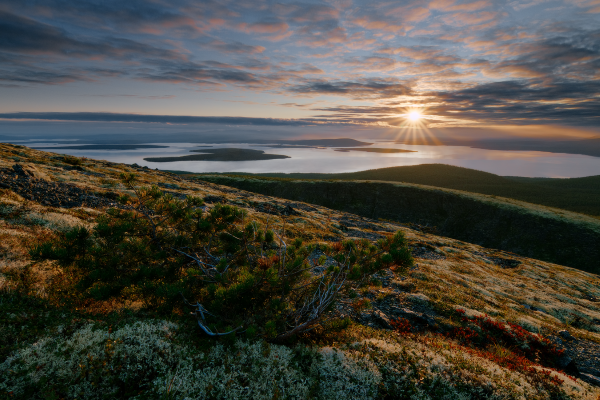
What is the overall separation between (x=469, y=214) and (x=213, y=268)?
85.9 m

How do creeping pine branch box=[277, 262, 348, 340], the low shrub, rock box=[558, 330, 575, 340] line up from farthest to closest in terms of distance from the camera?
rock box=[558, 330, 575, 340] → creeping pine branch box=[277, 262, 348, 340] → the low shrub

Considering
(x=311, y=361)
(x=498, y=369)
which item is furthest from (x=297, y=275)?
(x=498, y=369)

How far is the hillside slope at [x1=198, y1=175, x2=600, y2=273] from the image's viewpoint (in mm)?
57322

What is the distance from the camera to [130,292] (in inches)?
391

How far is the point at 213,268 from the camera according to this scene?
980cm

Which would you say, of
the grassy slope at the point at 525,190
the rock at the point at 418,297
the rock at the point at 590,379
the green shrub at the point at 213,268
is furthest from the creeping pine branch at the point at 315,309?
the grassy slope at the point at 525,190

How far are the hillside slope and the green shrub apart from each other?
231 feet

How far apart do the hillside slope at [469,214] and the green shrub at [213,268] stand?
7054cm

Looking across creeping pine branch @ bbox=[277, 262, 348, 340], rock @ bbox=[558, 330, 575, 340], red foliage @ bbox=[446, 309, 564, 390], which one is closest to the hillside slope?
rock @ bbox=[558, 330, 575, 340]

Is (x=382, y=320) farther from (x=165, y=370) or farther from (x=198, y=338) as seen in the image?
(x=165, y=370)

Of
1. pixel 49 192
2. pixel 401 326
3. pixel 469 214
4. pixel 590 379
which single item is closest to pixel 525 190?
pixel 469 214

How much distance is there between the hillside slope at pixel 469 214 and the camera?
5732cm

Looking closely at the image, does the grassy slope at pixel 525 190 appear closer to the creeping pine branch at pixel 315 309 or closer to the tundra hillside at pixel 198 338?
the tundra hillside at pixel 198 338

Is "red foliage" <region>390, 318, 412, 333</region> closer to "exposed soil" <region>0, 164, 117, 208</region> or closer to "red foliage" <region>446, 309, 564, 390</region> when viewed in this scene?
"red foliage" <region>446, 309, 564, 390</region>
